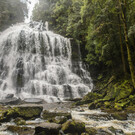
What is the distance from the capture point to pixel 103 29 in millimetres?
12008

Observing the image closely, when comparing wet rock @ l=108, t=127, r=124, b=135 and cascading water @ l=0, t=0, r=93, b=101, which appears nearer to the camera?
wet rock @ l=108, t=127, r=124, b=135

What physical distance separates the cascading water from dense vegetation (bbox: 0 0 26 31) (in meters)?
13.2

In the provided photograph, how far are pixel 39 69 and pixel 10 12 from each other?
78.9 ft

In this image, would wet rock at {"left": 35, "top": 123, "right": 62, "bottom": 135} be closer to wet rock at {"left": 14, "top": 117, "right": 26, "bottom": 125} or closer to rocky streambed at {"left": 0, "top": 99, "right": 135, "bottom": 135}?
rocky streambed at {"left": 0, "top": 99, "right": 135, "bottom": 135}

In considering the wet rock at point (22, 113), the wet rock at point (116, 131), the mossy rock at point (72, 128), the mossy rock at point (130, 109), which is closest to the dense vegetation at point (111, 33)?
the mossy rock at point (130, 109)

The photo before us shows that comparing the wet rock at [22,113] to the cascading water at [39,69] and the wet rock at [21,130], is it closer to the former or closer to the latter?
the wet rock at [21,130]

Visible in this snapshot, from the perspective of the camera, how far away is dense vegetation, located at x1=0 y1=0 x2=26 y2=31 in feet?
105

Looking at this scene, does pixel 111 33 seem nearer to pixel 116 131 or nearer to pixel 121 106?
pixel 121 106

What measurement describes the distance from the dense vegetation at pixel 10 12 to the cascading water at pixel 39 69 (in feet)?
43.4

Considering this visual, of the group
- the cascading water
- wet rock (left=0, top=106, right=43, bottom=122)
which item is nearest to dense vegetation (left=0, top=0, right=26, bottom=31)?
the cascading water

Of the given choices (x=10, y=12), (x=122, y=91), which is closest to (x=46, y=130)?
(x=122, y=91)

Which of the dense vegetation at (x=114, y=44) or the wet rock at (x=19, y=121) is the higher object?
the dense vegetation at (x=114, y=44)

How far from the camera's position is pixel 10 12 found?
34.6 meters

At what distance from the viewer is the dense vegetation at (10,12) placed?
31.9 meters
